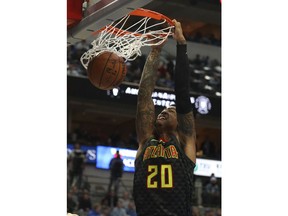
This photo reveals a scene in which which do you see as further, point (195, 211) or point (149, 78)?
point (195, 211)

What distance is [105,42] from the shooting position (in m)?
5.04

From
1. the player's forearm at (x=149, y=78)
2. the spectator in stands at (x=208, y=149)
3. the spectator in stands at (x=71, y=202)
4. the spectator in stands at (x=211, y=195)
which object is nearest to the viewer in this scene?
the player's forearm at (x=149, y=78)

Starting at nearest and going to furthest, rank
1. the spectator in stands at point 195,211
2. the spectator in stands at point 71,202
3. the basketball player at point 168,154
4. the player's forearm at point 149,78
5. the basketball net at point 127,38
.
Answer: the basketball player at point 168,154 → the player's forearm at point 149,78 → the basketball net at point 127,38 → the spectator in stands at point 71,202 → the spectator in stands at point 195,211

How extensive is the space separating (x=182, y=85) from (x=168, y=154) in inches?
16.6

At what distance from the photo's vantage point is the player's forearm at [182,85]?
13.3 ft

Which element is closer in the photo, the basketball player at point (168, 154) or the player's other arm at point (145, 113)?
the basketball player at point (168, 154)

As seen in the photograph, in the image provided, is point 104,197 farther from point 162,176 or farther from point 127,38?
point 162,176

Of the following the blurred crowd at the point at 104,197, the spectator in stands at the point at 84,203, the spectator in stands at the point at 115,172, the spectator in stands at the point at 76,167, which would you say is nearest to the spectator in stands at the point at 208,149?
the blurred crowd at the point at 104,197

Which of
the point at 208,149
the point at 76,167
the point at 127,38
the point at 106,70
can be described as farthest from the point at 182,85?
the point at 208,149

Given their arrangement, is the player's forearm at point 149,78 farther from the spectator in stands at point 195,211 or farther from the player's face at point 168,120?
the spectator in stands at point 195,211

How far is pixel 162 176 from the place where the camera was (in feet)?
13.4

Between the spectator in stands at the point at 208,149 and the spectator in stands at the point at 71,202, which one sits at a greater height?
the spectator in stands at the point at 208,149

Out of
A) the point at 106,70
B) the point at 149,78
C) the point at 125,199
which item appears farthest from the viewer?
the point at 125,199
